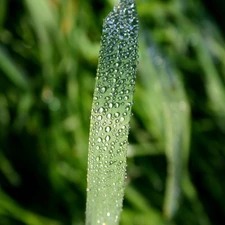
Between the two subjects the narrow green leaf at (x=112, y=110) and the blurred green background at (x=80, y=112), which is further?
the blurred green background at (x=80, y=112)

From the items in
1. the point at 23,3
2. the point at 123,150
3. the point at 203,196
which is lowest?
the point at 203,196

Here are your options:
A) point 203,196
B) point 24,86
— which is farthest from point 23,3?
point 203,196

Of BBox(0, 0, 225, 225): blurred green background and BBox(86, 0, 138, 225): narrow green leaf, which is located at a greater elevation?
BBox(86, 0, 138, 225): narrow green leaf

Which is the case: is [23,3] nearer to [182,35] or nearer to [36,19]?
[36,19]

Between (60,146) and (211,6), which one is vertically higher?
(211,6)

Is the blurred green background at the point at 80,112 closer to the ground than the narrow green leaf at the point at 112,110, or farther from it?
closer to the ground
